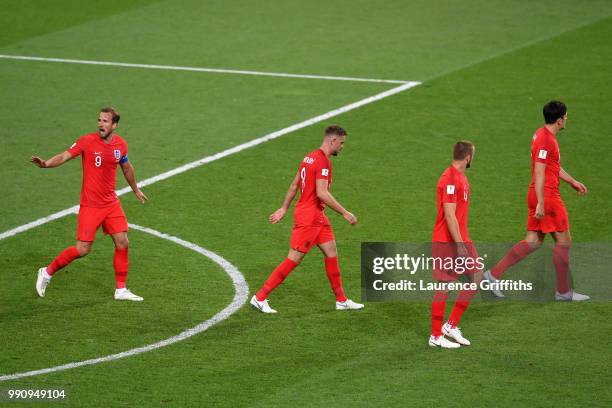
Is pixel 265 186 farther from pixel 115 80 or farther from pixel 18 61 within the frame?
pixel 18 61

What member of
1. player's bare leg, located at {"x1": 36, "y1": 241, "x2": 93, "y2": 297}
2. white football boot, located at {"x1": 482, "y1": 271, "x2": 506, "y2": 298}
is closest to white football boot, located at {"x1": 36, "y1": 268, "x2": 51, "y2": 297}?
player's bare leg, located at {"x1": 36, "y1": 241, "x2": 93, "y2": 297}

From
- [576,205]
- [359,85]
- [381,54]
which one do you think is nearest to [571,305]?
[576,205]

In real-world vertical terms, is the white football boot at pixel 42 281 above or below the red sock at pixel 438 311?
above

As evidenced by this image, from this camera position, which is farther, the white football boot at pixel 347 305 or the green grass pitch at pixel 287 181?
the white football boot at pixel 347 305

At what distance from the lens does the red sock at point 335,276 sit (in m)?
12.4

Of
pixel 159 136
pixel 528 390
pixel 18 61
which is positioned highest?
pixel 18 61

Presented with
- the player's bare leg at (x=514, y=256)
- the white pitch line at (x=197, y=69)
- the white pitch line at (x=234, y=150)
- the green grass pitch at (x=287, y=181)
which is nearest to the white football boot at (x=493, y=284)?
the player's bare leg at (x=514, y=256)

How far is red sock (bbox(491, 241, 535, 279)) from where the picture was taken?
1295 cm

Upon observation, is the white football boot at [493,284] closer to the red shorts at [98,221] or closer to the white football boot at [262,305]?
the white football boot at [262,305]

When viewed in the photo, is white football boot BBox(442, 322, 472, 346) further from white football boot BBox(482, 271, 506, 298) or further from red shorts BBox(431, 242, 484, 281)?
white football boot BBox(482, 271, 506, 298)

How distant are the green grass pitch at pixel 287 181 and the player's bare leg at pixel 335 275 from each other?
196 millimetres

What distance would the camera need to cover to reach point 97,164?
12555 millimetres

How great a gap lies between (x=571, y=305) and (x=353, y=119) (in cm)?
804

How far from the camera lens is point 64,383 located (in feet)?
34.5
